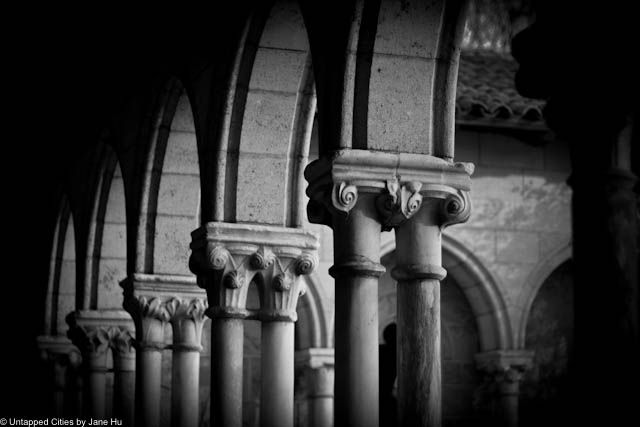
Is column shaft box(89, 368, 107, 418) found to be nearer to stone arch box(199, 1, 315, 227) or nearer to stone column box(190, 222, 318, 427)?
stone column box(190, 222, 318, 427)

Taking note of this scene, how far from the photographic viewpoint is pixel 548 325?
1378cm

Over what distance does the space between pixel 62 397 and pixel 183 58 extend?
6109mm

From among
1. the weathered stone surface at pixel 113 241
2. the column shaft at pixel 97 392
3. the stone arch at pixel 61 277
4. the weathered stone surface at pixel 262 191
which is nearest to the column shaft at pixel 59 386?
the stone arch at pixel 61 277

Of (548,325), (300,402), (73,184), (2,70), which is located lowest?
(300,402)

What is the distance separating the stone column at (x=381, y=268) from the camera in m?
5.25

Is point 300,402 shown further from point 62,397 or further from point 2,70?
Result: point 2,70

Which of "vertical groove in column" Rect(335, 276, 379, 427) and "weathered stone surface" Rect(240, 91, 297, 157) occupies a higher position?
"weathered stone surface" Rect(240, 91, 297, 157)

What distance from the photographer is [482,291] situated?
13281 mm

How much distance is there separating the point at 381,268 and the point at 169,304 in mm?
3609

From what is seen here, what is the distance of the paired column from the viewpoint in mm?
8500

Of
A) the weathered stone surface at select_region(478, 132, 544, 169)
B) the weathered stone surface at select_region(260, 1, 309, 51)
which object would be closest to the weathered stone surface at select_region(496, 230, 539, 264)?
the weathered stone surface at select_region(478, 132, 544, 169)

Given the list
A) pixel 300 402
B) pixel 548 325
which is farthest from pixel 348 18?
pixel 548 325

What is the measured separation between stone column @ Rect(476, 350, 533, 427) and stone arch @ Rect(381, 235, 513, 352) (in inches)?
4.6

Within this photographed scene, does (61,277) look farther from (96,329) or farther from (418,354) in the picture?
(418,354)
